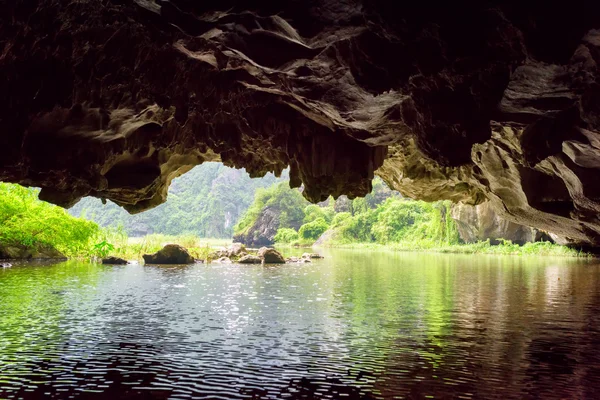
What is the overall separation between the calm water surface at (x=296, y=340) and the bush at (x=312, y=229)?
219ft

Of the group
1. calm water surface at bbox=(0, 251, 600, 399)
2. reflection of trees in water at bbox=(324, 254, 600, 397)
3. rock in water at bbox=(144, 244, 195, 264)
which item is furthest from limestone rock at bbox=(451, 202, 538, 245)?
calm water surface at bbox=(0, 251, 600, 399)

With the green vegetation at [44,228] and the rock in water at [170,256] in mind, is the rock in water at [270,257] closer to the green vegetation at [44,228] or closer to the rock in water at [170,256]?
the green vegetation at [44,228]

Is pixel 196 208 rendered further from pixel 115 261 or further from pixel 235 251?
pixel 115 261

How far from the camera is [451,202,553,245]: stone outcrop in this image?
4688 centimetres

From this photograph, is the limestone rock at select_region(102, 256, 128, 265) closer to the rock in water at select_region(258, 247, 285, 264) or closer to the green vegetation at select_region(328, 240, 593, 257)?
the rock in water at select_region(258, 247, 285, 264)

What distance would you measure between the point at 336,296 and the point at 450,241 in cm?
3913

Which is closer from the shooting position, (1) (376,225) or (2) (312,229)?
(1) (376,225)

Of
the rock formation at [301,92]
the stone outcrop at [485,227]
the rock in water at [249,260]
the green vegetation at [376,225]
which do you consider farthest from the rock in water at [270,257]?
the rock formation at [301,92]

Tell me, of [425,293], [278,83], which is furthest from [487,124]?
[425,293]

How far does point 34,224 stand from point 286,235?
203 feet

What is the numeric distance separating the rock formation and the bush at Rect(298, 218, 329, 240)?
72788 mm

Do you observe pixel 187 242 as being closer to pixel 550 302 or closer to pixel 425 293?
pixel 425 293

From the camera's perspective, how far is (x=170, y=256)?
32.2m

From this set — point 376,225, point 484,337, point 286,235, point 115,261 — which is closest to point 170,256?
point 115,261
